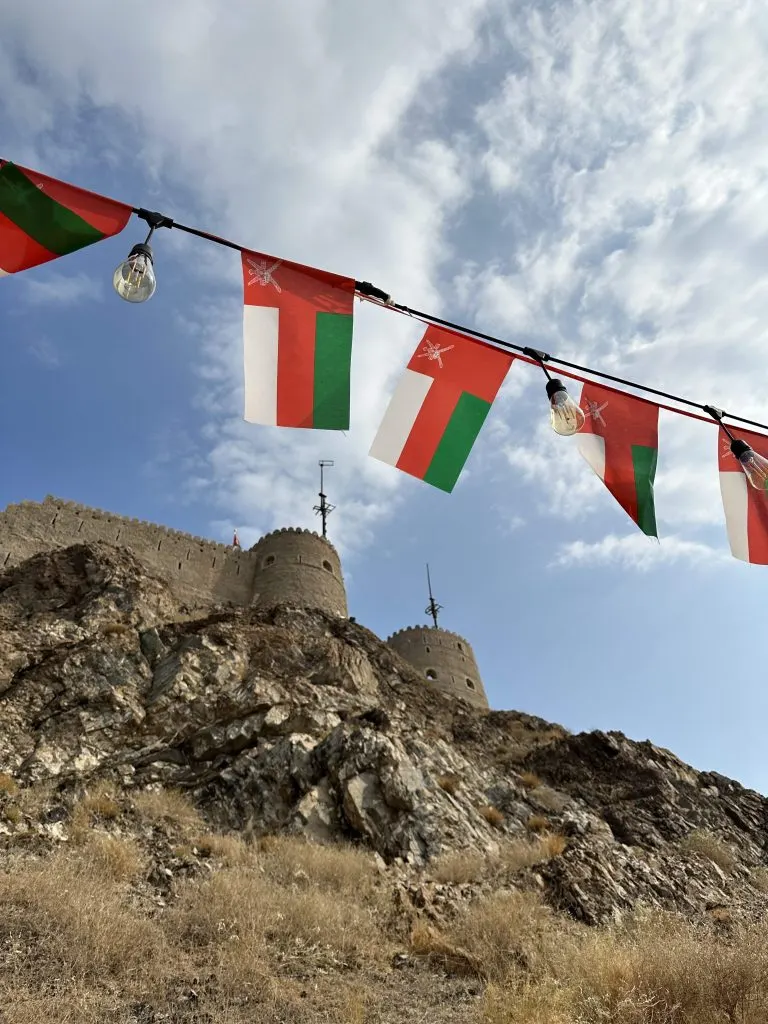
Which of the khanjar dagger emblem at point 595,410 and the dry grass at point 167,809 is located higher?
the khanjar dagger emblem at point 595,410

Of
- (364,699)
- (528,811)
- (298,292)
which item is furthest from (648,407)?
(364,699)

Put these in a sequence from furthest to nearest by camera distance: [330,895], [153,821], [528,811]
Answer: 1. [528,811]
2. [153,821]
3. [330,895]

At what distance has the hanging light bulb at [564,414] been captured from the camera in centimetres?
505

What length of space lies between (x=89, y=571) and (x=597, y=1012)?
14599mm

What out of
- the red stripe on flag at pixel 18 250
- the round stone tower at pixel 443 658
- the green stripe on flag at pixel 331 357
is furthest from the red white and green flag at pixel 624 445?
the round stone tower at pixel 443 658

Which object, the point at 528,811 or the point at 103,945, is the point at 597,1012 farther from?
the point at 528,811

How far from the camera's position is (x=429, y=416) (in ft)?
18.5

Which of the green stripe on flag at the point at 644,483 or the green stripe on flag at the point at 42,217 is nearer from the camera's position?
the green stripe on flag at the point at 42,217

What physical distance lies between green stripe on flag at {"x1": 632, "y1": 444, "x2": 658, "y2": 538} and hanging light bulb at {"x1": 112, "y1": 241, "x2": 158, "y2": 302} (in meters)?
4.57

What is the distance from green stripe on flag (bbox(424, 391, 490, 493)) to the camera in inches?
219

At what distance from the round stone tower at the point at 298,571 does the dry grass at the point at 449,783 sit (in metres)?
10.7

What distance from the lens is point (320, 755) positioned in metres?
10.2

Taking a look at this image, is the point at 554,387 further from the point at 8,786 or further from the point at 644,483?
the point at 8,786

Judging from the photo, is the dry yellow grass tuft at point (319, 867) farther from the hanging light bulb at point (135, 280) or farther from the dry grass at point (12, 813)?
the hanging light bulb at point (135, 280)
